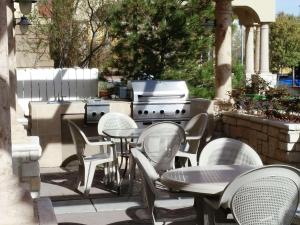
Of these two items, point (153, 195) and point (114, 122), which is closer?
point (153, 195)

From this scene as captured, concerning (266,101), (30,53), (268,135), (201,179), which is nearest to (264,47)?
(30,53)

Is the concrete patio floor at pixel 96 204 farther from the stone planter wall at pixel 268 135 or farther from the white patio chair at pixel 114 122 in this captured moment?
the stone planter wall at pixel 268 135

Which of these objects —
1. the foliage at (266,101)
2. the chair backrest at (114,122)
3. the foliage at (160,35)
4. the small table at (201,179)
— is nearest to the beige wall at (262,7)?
the foliage at (160,35)

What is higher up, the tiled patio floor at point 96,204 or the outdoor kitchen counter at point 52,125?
the outdoor kitchen counter at point 52,125

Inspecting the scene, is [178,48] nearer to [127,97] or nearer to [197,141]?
[127,97]

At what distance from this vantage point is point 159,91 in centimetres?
920

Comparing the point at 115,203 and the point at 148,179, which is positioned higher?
the point at 148,179

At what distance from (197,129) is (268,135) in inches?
34.6

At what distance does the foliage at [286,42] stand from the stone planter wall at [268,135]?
36.7 m

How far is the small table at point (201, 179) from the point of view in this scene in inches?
158

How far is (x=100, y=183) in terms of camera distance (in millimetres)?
7727

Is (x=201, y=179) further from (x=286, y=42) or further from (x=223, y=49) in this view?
(x=286, y=42)

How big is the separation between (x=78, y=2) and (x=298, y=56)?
3141 centimetres

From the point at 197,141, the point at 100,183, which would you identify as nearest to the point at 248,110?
the point at 197,141
